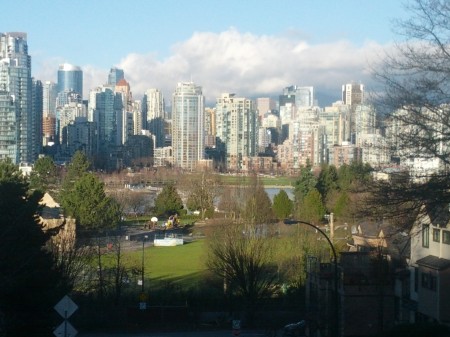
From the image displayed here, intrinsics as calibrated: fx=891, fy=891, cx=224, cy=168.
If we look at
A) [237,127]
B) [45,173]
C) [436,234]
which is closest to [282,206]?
[45,173]

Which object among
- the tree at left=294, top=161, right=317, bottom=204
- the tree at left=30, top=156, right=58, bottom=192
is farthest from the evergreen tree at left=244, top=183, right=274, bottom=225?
the tree at left=30, top=156, right=58, bottom=192

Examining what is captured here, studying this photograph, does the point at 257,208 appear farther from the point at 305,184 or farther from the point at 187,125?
the point at 187,125

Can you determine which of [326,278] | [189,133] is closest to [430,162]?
[326,278]

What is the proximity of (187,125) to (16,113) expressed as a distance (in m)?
48.9

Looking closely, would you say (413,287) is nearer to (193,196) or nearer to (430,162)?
(430,162)

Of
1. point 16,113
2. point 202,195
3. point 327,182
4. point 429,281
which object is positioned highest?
point 16,113

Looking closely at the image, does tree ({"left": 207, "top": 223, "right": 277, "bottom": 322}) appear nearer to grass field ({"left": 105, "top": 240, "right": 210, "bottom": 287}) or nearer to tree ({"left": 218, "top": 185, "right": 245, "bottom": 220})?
grass field ({"left": 105, "top": 240, "right": 210, "bottom": 287})

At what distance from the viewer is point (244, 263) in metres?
26.4

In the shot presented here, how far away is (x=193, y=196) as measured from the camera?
63.9 m

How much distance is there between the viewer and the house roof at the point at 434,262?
17.7 meters

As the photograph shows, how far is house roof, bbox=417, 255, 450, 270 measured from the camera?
17.7m

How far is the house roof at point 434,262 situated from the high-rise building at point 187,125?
11440 centimetres

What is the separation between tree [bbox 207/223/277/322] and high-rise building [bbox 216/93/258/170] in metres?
121

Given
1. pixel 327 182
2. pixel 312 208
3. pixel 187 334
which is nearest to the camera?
pixel 187 334
